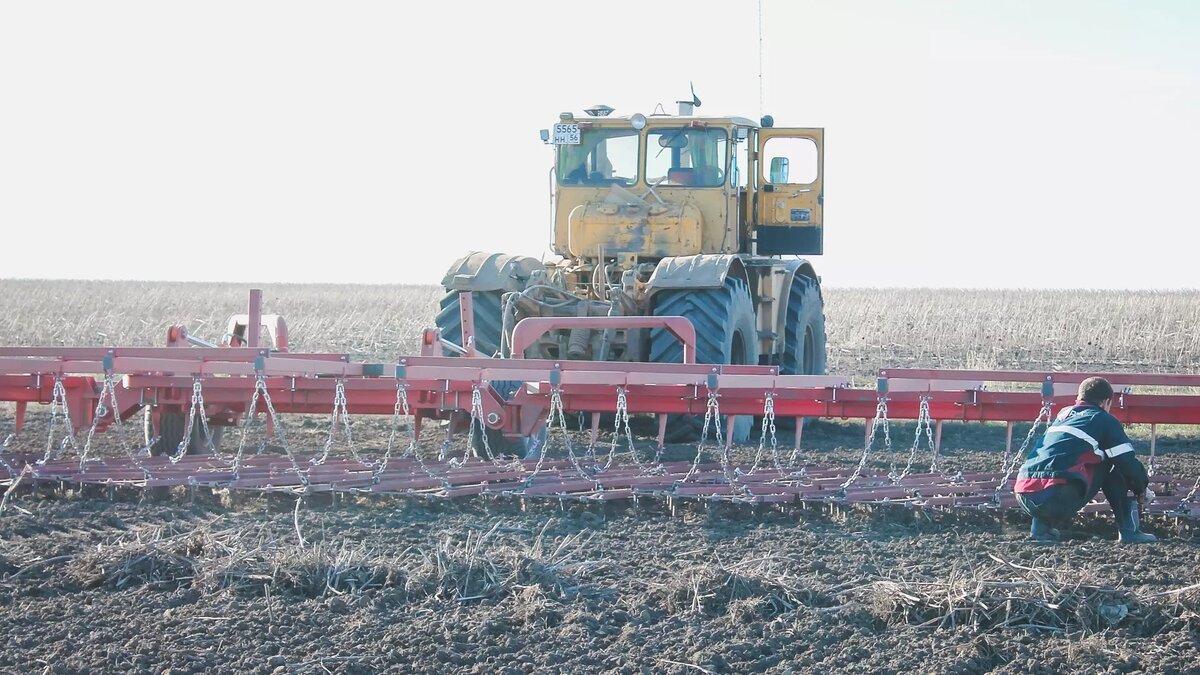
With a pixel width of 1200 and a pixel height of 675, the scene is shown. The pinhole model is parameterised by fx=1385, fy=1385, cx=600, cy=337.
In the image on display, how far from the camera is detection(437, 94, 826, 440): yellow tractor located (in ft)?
32.8

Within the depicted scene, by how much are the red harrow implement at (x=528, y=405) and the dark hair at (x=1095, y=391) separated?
57cm

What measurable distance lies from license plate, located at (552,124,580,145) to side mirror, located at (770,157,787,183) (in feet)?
5.96

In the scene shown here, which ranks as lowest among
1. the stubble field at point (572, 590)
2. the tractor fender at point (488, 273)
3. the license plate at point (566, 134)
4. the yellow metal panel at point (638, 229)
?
the stubble field at point (572, 590)

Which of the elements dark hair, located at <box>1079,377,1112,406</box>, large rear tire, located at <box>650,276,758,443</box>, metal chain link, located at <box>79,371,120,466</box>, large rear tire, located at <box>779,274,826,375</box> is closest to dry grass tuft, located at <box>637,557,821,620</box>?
dark hair, located at <box>1079,377,1112,406</box>

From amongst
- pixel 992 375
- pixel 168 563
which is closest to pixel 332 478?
pixel 168 563

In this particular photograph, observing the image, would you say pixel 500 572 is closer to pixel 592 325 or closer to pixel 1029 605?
pixel 1029 605

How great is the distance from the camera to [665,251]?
36.1 ft

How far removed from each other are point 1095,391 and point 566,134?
5.50m

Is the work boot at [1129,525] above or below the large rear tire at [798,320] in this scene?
below

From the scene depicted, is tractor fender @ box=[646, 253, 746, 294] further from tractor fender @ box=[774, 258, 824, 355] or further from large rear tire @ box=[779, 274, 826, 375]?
large rear tire @ box=[779, 274, 826, 375]

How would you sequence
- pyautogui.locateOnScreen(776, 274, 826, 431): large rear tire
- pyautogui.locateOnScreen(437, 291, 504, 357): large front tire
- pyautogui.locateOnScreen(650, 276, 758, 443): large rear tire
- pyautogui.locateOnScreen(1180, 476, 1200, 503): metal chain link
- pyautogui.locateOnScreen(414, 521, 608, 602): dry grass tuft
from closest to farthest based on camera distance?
pyautogui.locateOnScreen(414, 521, 608, 602): dry grass tuft
pyautogui.locateOnScreen(1180, 476, 1200, 503): metal chain link
pyautogui.locateOnScreen(650, 276, 758, 443): large rear tire
pyautogui.locateOnScreen(437, 291, 504, 357): large front tire
pyautogui.locateOnScreen(776, 274, 826, 431): large rear tire

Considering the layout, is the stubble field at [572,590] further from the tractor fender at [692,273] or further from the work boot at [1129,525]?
the tractor fender at [692,273]

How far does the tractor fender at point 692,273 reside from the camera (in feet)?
32.3

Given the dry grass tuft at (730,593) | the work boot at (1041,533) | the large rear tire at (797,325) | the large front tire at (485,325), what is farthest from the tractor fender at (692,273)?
the dry grass tuft at (730,593)
